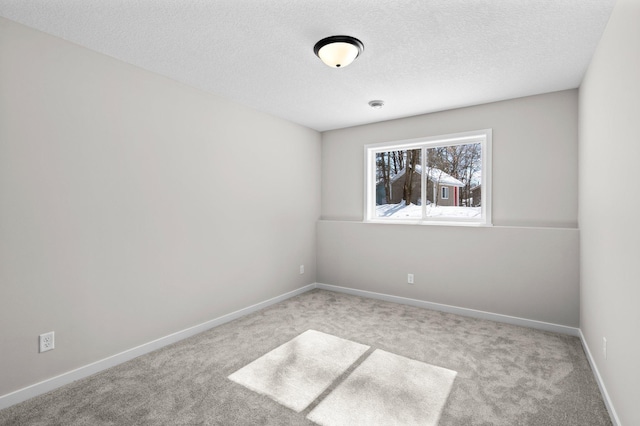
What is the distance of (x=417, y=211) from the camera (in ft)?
14.1

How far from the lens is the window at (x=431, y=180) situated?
3.82 metres

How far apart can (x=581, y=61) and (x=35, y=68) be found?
162 inches

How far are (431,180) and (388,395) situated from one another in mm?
2855

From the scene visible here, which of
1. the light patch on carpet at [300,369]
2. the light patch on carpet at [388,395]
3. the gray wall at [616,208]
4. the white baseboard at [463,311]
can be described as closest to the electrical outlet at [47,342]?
the light patch on carpet at [300,369]

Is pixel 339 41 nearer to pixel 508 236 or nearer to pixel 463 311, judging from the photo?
pixel 508 236

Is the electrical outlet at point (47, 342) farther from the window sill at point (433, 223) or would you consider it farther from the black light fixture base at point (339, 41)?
the window sill at point (433, 223)

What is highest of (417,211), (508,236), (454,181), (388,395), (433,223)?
(454,181)

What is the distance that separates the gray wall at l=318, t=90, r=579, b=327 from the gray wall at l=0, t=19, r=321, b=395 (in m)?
1.84

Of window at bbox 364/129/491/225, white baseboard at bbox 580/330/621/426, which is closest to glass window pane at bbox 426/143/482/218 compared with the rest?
window at bbox 364/129/491/225

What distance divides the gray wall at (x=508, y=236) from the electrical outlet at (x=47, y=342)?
3.38 metres

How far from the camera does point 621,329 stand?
173cm

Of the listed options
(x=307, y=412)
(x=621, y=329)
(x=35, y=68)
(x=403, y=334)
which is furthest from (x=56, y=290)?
(x=621, y=329)

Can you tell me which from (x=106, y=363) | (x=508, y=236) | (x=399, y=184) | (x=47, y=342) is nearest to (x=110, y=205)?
(x=47, y=342)

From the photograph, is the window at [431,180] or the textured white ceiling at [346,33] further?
the window at [431,180]
